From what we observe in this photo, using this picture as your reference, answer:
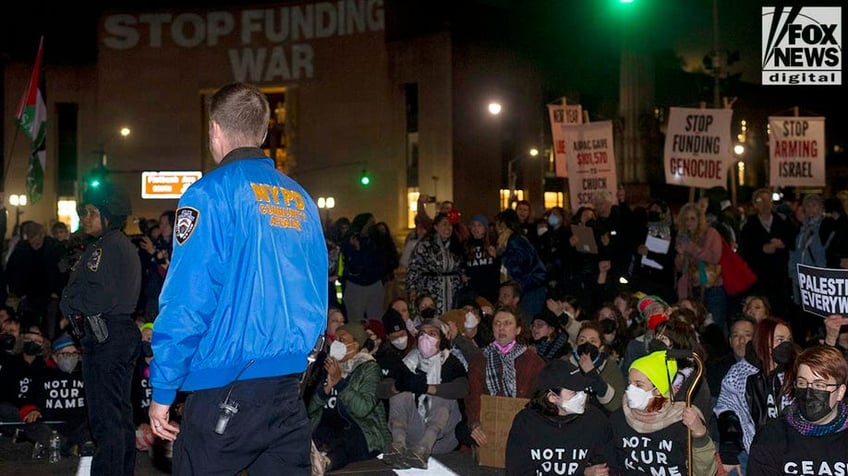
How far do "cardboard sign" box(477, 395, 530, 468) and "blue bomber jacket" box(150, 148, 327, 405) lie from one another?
18.0ft

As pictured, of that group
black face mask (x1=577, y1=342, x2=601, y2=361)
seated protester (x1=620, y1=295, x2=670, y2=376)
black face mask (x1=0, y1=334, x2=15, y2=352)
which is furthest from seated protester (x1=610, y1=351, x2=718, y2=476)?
black face mask (x1=0, y1=334, x2=15, y2=352)

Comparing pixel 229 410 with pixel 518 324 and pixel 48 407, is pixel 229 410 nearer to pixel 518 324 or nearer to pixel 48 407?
pixel 518 324

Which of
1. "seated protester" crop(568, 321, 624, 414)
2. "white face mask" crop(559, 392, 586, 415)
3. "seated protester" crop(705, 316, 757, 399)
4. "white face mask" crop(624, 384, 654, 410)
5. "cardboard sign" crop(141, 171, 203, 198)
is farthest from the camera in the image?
"cardboard sign" crop(141, 171, 203, 198)

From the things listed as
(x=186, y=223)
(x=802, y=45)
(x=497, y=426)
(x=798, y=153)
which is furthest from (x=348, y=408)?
(x=798, y=153)

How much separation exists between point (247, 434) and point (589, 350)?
19.1 ft

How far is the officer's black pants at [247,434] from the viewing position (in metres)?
3.71

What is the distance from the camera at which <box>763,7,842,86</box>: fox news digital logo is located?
52.5ft

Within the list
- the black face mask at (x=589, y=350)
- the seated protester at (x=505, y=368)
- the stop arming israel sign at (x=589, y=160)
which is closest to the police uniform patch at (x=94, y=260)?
the seated protester at (x=505, y=368)

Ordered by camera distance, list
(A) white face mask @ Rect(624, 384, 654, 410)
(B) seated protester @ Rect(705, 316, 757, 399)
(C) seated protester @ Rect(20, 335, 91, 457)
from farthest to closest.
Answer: (C) seated protester @ Rect(20, 335, 91, 457) < (B) seated protester @ Rect(705, 316, 757, 399) < (A) white face mask @ Rect(624, 384, 654, 410)

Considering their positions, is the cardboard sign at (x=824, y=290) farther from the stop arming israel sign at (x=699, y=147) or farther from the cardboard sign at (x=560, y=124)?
the cardboard sign at (x=560, y=124)

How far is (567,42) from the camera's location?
44750 millimetres

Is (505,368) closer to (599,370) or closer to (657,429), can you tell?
(599,370)

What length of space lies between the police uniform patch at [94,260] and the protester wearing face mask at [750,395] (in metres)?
4.20

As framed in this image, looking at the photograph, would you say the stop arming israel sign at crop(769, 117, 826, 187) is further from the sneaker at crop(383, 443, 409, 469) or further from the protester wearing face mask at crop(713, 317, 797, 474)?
the protester wearing face mask at crop(713, 317, 797, 474)
